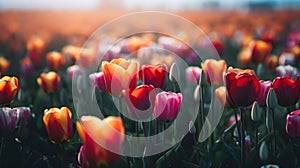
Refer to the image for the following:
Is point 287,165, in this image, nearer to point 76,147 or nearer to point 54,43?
point 76,147

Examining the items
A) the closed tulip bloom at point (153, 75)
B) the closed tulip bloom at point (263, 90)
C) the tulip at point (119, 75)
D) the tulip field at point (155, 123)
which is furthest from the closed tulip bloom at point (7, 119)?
the closed tulip bloom at point (263, 90)

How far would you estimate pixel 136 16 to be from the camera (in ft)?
45.4

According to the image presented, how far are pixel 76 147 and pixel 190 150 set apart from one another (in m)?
0.60

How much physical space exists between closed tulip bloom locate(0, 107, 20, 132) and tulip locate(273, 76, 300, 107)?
1205 mm

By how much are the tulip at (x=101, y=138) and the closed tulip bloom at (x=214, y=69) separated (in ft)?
3.89

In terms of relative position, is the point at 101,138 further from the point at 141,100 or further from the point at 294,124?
the point at 294,124

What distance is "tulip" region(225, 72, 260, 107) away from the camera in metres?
1.95

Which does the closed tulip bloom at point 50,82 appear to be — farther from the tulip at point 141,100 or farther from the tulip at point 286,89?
the tulip at point 286,89

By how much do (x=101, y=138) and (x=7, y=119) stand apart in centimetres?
76

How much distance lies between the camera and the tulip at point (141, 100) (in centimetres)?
193

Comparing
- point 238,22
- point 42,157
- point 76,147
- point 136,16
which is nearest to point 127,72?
point 76,147

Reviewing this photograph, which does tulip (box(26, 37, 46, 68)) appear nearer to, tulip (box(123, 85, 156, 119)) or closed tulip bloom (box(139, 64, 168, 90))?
closed tulip bloom (box(139, 64, 168, 90))

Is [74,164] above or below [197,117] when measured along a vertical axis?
below

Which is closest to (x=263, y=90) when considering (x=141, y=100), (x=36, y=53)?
(x=141, y=100)
